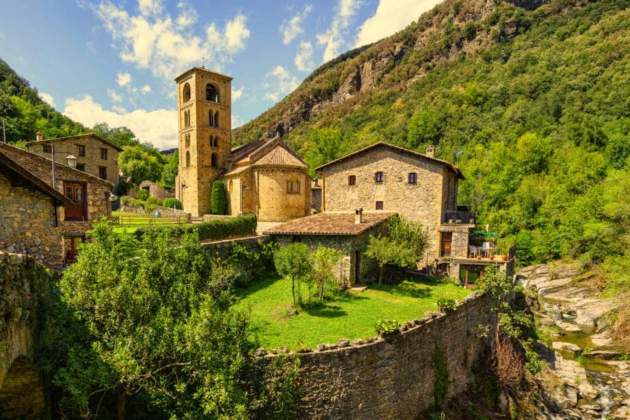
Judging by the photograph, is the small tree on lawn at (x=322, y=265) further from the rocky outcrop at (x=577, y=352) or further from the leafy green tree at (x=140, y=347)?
the rocky outcrop at (x=577, y=352)

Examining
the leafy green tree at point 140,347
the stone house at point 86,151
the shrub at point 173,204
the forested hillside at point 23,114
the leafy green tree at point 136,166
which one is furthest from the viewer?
the leafy green tree at point 136,166

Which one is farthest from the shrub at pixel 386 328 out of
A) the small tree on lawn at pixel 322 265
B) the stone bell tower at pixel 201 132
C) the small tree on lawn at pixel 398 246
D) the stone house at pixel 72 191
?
the stone bell tower at pixel 201 132

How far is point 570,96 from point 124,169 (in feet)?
258

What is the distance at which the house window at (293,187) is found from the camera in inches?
1249

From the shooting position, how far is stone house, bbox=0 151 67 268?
898cm

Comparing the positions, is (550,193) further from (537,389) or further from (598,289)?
(537,389)

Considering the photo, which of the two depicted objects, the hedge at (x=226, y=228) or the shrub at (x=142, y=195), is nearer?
the hedge at (x=226, y=228)

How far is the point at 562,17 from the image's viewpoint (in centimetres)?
7662

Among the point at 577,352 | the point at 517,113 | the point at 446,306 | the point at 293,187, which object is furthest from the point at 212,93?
the point at 517,113

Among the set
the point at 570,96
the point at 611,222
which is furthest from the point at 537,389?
the point at 570,96

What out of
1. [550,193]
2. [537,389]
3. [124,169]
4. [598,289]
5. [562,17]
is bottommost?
[537,389]

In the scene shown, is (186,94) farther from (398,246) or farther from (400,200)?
(398,246)

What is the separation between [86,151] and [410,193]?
36.8 m

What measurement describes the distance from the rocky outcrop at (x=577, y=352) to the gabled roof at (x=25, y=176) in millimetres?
22729
